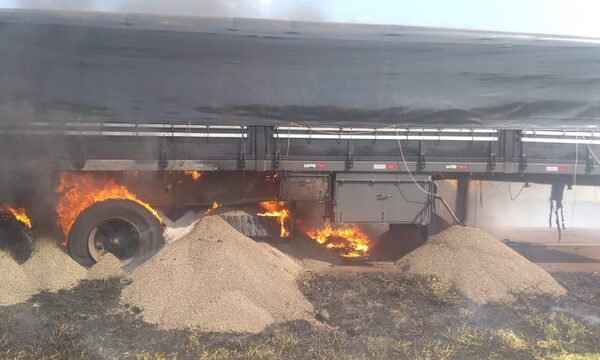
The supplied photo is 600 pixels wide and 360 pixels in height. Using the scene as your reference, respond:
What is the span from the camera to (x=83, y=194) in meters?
6.42

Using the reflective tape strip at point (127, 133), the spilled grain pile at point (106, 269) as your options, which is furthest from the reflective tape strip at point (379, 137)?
the spilled grain pile at point (106, 269)

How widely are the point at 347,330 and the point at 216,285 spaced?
1.49m

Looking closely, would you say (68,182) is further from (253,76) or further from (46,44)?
(253,76)

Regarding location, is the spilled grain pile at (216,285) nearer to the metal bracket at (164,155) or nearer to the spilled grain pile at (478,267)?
the metal bracket at (164,155)

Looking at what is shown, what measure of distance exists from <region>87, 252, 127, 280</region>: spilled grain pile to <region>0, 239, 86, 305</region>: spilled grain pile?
0.11m

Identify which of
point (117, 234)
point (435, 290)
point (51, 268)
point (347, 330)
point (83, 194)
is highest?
point (83, 194)

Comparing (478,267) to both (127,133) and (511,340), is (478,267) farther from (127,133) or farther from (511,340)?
(127,133)

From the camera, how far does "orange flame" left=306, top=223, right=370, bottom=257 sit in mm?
7082

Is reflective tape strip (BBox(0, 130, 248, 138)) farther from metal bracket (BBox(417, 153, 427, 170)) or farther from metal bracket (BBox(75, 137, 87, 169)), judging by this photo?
metal bracket (BBox(417, 153, 427, 170))

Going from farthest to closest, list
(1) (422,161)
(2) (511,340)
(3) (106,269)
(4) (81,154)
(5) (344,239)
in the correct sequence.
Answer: (5) (344,239)
(1) (422,161)
(3) (106,269)
(4) (81,154)
(2) (511,340)

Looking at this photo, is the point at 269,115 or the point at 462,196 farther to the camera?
the point at 462,196

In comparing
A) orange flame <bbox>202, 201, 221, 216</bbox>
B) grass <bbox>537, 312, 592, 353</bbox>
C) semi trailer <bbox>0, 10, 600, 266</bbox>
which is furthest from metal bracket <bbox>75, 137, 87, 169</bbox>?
grass <bbox>537, 312, 592, 353</bbox>

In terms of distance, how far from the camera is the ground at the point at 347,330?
414 centimetres

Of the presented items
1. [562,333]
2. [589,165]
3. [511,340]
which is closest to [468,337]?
[511,340]
